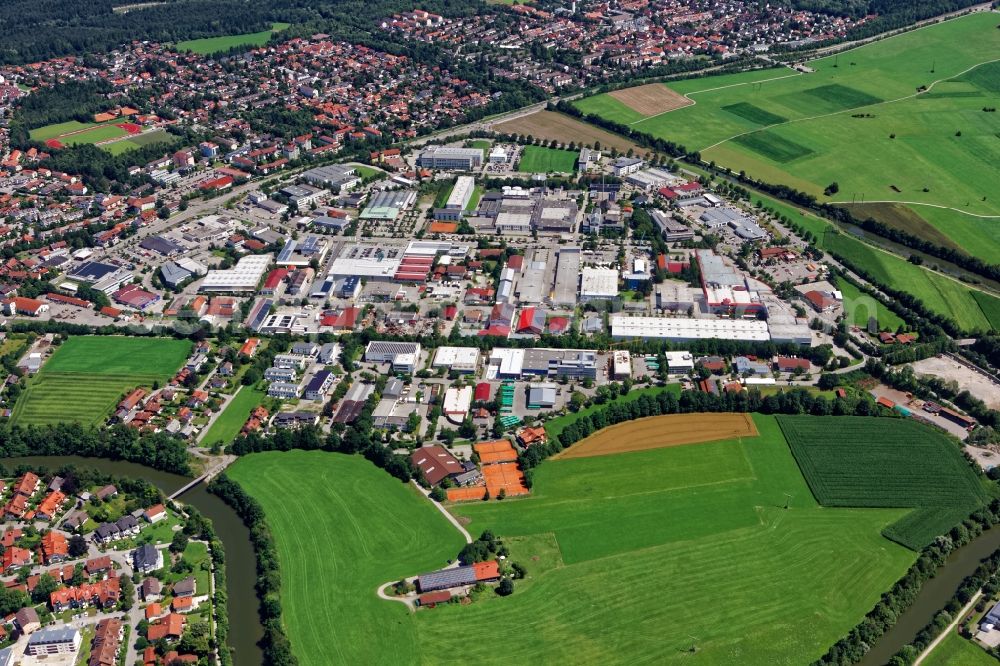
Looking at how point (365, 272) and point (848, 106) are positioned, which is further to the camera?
point (848, 106)

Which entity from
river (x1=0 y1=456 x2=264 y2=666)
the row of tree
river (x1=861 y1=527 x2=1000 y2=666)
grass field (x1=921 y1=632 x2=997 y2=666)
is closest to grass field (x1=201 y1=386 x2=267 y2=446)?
river (x1=0 y1=456 x2=264 y2=666)

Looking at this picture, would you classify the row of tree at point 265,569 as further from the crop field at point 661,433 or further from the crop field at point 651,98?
the crop field at point 651,98

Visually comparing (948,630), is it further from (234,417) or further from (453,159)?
(453,159)

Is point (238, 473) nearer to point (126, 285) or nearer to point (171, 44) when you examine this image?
point (126, 285)

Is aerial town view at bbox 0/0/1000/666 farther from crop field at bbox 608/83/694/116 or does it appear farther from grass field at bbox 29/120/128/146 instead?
crop field at bbox 608/83/694/116

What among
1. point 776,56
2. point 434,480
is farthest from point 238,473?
point 776,56
